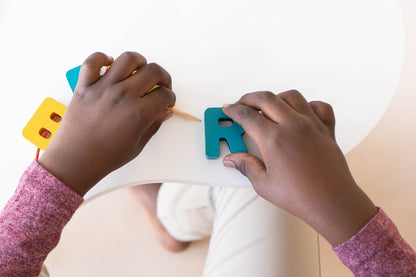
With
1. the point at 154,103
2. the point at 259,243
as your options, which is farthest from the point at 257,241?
the point at 154,103

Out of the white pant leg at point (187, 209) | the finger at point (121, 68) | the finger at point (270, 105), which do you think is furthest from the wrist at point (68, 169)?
the white pant leg at point (187, 209)

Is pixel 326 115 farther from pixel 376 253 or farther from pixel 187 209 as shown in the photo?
pixel 187 209

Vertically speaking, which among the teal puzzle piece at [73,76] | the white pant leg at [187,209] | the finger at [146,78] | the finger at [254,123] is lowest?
the white pant leg at [187,209]

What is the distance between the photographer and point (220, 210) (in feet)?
2.39

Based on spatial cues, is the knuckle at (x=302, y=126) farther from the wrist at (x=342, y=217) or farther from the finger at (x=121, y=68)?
the finger at (x=121, y=68)

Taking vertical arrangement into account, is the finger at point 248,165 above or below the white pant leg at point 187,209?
above

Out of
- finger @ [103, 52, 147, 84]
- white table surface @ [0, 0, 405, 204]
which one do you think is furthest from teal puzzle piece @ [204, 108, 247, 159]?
finger @ [103, 52, 147, 84]

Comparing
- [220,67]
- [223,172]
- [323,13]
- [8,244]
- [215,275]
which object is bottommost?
[215,275]

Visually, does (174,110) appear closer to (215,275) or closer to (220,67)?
(220,67)

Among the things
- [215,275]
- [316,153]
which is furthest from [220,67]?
[215,275]

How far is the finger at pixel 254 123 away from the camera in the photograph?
0.46 metres

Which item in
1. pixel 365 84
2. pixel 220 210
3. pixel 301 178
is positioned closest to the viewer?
pixel 301 178

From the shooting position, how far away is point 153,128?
0.52m

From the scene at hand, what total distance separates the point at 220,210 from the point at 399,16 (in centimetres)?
45
